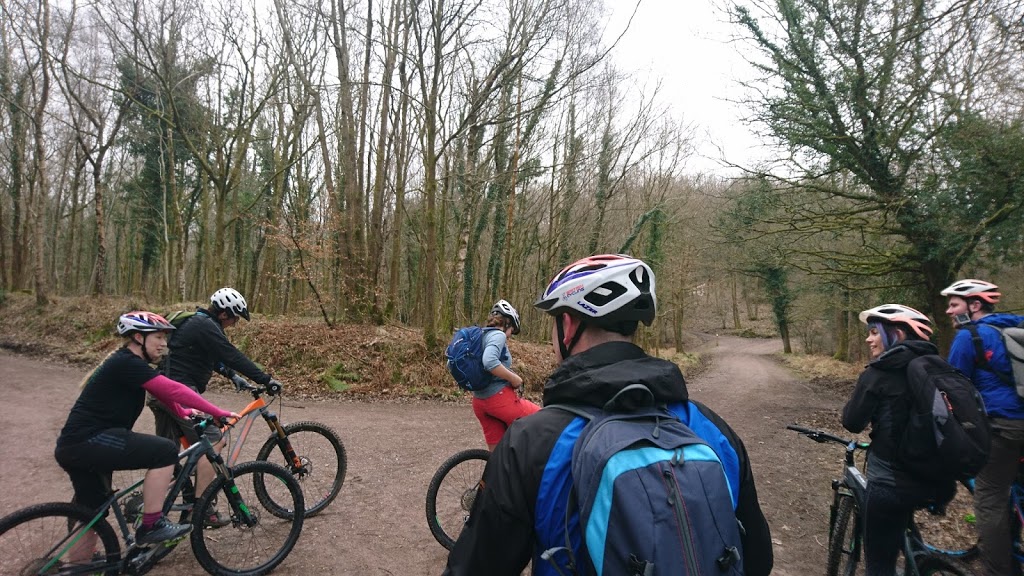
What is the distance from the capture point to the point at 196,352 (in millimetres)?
4473

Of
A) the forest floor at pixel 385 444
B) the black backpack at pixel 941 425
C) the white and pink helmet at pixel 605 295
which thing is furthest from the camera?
the forest floor at pixel 385 444

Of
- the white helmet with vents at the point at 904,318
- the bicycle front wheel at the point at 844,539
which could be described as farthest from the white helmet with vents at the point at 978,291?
the bicycle front wheel at the point at 844,539

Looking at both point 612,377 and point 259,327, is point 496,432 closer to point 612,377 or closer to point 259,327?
point 612,377

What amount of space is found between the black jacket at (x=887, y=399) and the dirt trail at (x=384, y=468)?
6.18 ft

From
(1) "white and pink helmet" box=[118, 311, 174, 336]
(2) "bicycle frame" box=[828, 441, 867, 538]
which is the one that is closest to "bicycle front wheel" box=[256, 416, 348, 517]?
(1) "white and pink helmet" box=[118, 311, 174, 336]

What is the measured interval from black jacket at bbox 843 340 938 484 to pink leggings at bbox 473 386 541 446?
2.27m

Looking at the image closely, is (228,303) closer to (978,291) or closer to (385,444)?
(385,444)

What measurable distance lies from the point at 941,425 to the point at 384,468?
5.61 metres

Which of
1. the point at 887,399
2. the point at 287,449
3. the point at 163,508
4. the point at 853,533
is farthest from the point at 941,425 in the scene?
the point at 163,508

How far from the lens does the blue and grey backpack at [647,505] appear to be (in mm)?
1135

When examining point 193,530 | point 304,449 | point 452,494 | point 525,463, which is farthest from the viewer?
point 304,449

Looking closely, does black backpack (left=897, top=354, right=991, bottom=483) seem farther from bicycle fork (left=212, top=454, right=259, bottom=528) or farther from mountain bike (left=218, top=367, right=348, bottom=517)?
mountain bike (left=218, top=367, right=348, bottom=517)

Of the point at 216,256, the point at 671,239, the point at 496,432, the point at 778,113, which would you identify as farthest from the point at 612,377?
the point at 671,239

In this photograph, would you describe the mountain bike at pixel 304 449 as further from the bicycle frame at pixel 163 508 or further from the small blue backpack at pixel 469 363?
the small blue backpack at pixel 469 363
